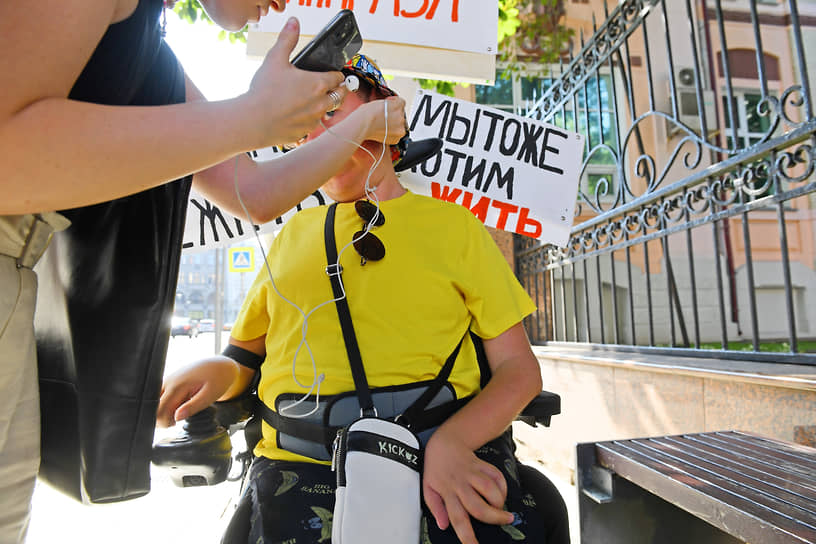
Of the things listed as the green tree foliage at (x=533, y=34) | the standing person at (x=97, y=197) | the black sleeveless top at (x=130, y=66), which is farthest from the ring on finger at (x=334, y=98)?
the green tree foliage at (x=533, y=34)

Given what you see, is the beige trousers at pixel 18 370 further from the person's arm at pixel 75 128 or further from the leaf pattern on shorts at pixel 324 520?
the leaf pattern on shorts at pixel 324 520

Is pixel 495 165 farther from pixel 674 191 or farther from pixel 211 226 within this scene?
pixel 211 226

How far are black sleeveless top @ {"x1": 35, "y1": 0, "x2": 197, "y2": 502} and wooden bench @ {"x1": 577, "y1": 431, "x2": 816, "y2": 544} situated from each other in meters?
1.08

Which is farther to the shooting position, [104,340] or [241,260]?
[241,260]

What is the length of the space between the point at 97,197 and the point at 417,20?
2.05 metres

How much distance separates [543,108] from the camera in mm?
5238

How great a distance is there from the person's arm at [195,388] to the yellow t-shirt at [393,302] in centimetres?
12

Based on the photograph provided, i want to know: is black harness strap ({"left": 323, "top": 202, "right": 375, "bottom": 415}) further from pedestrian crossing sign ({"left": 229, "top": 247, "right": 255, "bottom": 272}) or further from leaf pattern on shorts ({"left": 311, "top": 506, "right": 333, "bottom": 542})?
pedestrian crossing sign ({"left": 229, "top": 247, "right": 255, "bottom": 272})

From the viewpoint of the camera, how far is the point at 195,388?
1.54 meters

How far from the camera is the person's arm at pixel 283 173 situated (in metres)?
1.15

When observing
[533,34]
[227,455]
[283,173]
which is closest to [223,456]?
[227,455]

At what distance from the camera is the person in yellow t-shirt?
3.89 feet

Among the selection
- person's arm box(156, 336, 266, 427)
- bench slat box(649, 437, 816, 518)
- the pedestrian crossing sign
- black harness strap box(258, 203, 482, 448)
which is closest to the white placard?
black harness strap box(258, 203, 482, 448)

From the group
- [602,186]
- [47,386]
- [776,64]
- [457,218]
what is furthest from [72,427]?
[776,64]
